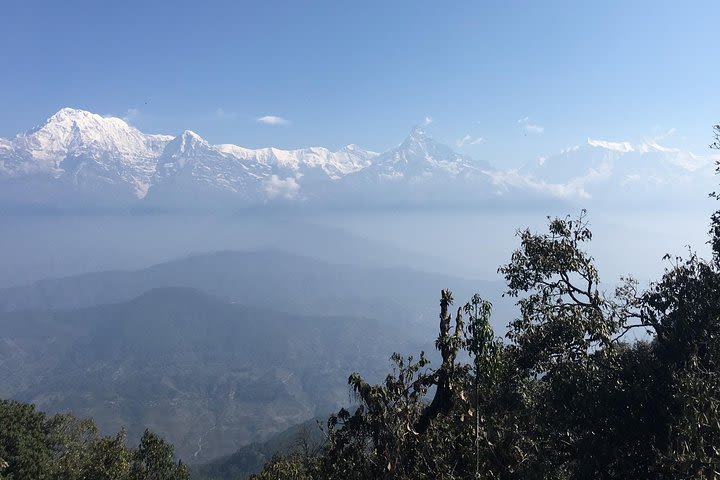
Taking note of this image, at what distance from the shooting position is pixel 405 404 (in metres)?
14.9

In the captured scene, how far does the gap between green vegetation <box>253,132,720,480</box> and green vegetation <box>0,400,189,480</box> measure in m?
29.7

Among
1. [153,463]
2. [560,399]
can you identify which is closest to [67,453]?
[153,463]

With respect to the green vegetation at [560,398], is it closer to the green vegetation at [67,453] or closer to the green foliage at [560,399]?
the green foliage at [560,399]

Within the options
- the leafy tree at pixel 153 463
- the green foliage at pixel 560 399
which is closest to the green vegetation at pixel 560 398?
the green foliage at pixel 560 399

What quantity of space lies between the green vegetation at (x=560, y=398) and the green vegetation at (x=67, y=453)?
29683 millimetres

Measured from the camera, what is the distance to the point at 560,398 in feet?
59.0

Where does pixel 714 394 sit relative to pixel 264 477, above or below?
above

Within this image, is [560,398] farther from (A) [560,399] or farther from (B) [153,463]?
(B) [153,463]

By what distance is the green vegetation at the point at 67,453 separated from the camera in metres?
40.0

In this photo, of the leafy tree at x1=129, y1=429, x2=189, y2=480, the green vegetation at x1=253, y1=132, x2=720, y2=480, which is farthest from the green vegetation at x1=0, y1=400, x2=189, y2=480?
the green vegetation at x1=253, y1=132, x2=720, y2=480

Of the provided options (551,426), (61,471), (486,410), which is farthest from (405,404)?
(61,471)

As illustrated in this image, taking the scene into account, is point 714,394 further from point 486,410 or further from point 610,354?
point 486,410

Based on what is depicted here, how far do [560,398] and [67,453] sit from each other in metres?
50.8

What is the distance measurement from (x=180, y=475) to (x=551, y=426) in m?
43.7
